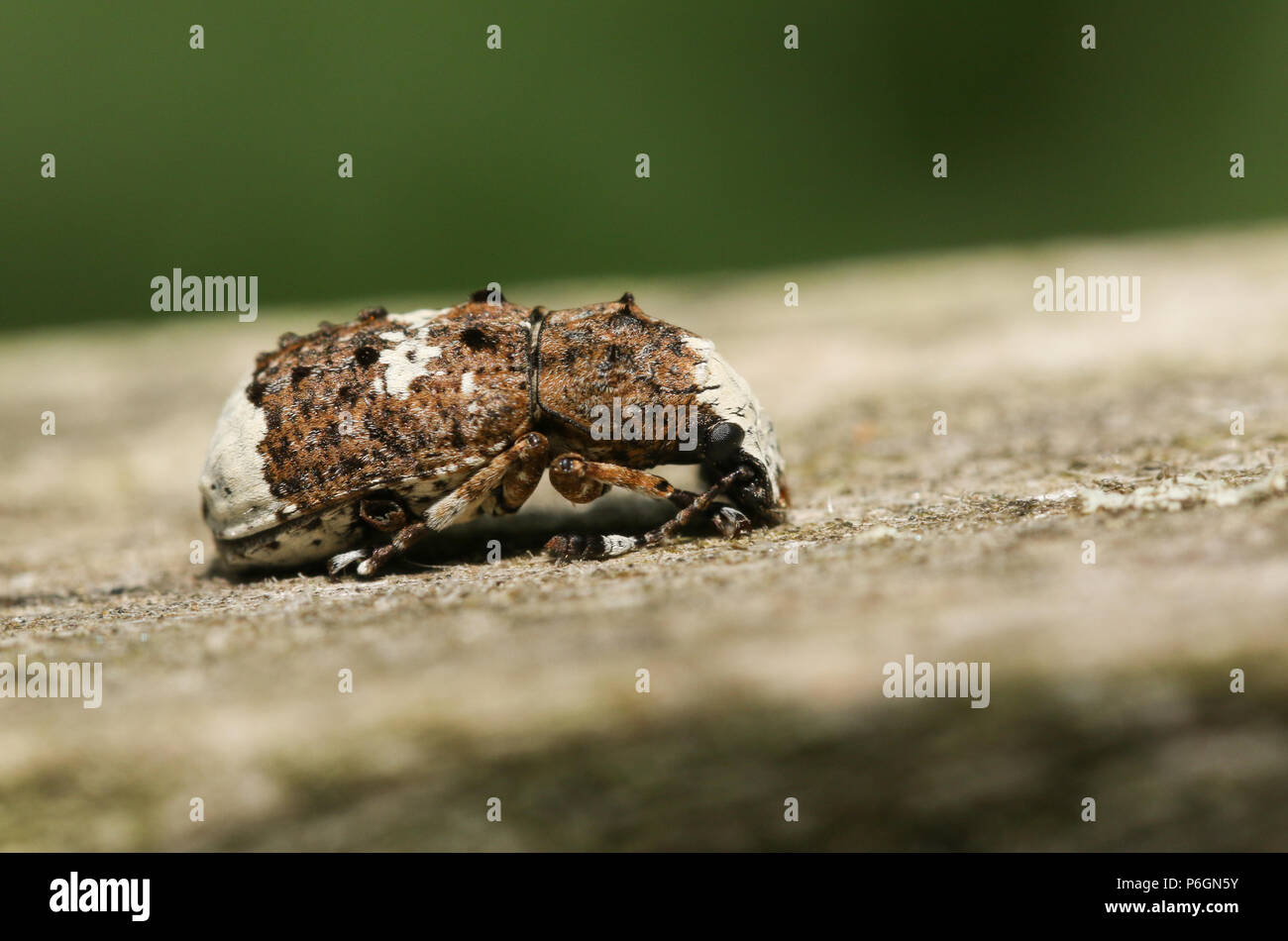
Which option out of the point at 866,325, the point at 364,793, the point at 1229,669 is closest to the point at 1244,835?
the point at 1229,669

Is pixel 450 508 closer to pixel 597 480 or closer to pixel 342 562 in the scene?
pixel 342 562

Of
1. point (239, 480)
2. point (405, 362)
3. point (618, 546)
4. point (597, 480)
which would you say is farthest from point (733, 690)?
point (239, 480)

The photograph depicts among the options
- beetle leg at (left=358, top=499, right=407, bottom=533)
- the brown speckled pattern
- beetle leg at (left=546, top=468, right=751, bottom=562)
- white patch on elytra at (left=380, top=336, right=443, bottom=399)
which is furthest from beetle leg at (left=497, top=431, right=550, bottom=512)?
white patch on elytra at (left=380, top=336, right=443, bottom=399)

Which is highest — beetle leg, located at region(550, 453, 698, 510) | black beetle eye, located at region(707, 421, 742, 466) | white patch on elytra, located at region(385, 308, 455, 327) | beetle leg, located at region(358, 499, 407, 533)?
white patch on elytra, located at region(385, 308, 455, 327)

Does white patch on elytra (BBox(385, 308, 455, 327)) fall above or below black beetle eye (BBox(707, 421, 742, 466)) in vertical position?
above

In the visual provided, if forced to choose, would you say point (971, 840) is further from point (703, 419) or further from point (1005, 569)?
point (703, 419)

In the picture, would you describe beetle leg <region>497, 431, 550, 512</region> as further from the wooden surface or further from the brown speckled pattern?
the wooden surface
